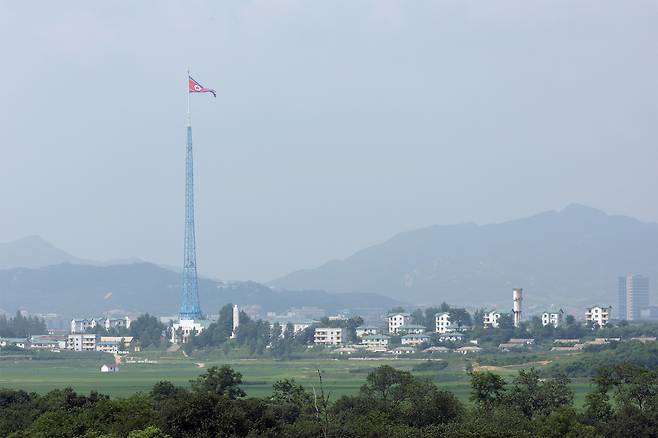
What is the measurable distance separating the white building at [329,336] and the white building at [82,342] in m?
19.2

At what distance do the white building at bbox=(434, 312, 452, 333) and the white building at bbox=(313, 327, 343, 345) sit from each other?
8.62m

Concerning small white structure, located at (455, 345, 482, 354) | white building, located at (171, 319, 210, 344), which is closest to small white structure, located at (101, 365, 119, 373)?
white building, located at (171, 319, 210, 344)

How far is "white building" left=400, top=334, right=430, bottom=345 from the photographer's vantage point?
115125 mm

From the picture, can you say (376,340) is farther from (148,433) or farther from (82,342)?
(148,433)

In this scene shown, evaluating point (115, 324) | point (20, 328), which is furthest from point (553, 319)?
point (20, 328)

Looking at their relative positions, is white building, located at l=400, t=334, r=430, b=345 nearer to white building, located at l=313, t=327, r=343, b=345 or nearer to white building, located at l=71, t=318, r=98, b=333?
white building, located at l=313, t=327, r=343, b=345

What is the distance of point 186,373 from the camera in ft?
290

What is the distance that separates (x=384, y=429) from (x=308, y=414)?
591 cm

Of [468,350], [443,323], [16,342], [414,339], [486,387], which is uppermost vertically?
[486,387]

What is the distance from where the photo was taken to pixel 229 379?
48438 mm

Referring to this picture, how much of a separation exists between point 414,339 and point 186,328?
20715 mm

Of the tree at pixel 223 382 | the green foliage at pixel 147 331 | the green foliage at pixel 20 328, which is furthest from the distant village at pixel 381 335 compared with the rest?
the tree at pixel 223 382

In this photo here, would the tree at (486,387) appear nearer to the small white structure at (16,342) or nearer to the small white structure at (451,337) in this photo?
the small white structure at (451,337)

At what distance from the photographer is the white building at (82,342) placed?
12206 centimetres
